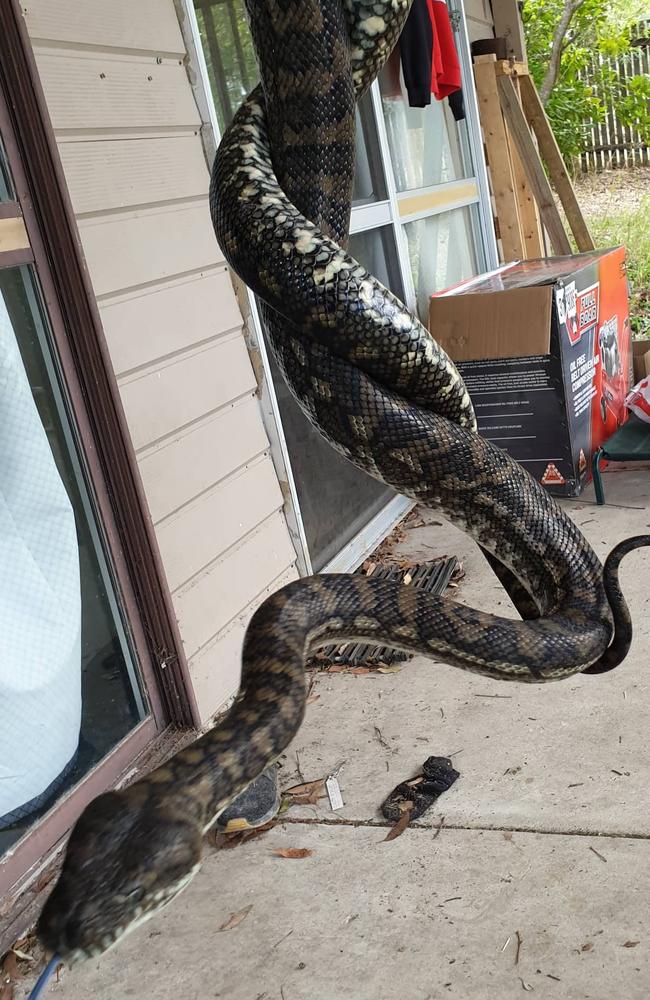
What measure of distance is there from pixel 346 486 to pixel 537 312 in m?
1.65

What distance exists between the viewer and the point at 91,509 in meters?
3.79

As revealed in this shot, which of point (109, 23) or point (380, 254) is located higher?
point (109, 23)

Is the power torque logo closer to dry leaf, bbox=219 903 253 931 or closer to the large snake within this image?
dry leaf, bbox=219 903 253 931

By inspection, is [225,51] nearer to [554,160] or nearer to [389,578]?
[389,578]

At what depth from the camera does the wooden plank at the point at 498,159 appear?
8484 mm

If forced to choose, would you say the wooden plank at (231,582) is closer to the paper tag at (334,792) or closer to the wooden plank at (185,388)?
the wooden plank at (185,388)

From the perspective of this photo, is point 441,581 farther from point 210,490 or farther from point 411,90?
point 411,90

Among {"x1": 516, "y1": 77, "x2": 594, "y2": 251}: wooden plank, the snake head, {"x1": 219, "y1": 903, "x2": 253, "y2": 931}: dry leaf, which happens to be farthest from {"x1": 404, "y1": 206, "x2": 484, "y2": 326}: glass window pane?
the snake head

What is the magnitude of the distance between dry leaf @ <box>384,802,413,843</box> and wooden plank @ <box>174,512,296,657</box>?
Answer: 118cm

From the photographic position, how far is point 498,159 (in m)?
8.80

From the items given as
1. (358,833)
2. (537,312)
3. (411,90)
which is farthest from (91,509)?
(411,90)

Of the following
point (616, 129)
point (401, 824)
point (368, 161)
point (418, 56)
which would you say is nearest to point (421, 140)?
point (418, 56)

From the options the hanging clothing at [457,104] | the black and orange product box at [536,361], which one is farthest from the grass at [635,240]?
the black and orange product box at [536,361]

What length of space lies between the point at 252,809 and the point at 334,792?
36 cm
